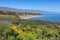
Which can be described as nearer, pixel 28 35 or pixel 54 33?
pixel 28 35

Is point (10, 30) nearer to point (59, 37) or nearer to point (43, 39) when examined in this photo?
point (43, 39)

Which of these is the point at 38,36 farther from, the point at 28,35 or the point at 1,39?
the point at 1,39

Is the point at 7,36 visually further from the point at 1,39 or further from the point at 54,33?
the point at 54,33

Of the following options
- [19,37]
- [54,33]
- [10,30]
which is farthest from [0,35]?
[54,33]

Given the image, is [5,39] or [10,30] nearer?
[5,39]

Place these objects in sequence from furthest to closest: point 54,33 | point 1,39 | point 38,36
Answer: point 54,33 < point 38,36 < point 1,39

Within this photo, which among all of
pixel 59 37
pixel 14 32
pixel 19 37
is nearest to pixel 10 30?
pixel 14 32

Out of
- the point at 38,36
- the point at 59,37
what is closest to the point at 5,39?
the point at 38,36

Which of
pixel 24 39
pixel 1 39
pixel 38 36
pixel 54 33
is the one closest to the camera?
pixel 24 39
